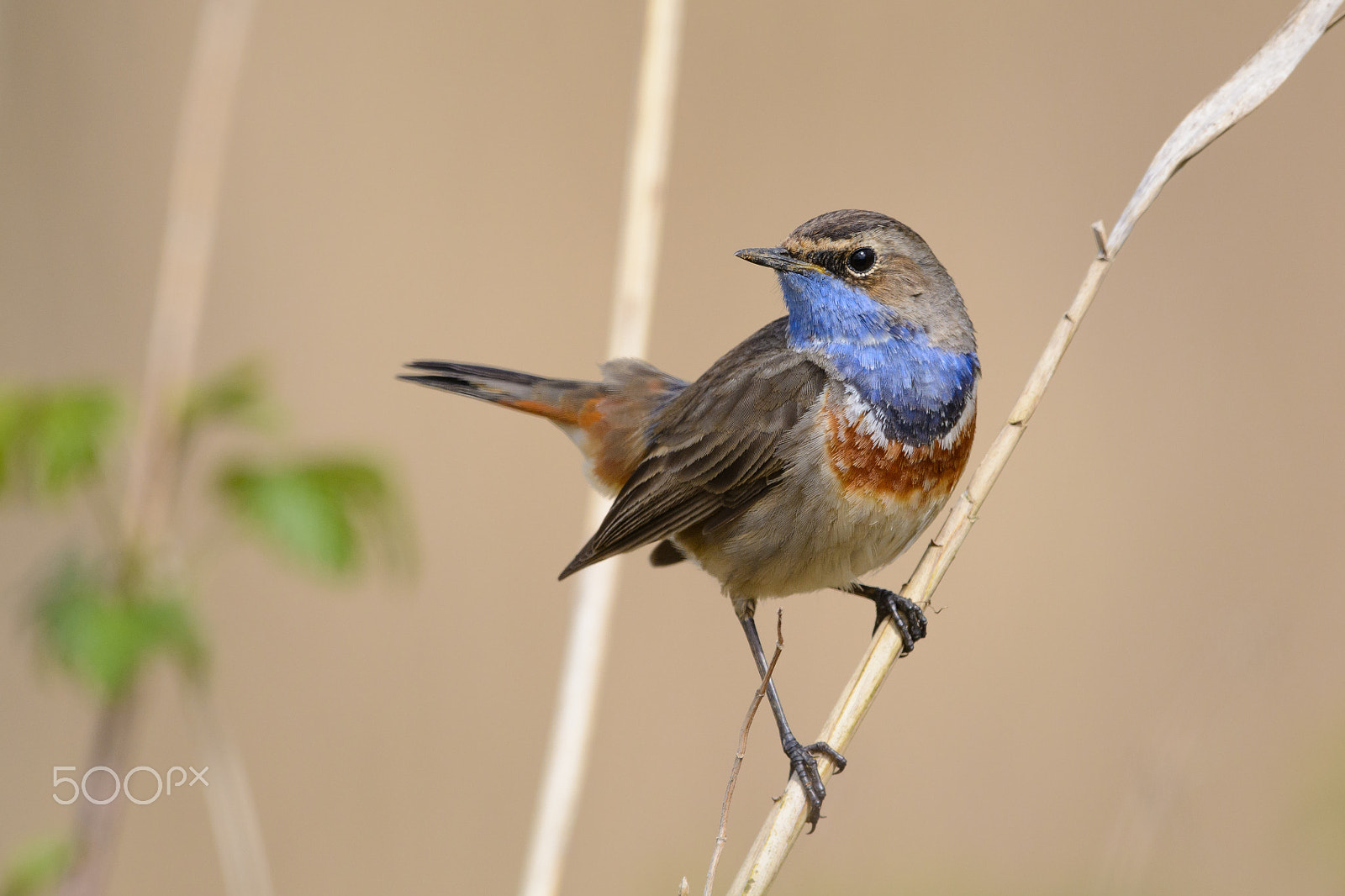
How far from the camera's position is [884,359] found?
3400 mm

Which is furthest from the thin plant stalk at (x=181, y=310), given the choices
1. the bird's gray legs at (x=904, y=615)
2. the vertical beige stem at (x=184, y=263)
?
the bird's gray legs at (x=904, y=615)

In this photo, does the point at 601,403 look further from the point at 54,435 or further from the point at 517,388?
the point at 54,435

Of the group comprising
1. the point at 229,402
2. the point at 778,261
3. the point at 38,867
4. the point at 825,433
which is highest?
the point at 778,261

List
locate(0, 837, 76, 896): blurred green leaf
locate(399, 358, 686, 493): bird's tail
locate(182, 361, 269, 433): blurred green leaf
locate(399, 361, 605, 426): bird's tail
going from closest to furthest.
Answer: locate(0, 837, 76, 896): blurred green leaf
locate(182, 361, 269, 433): blurred green leaf
locate(399, 361, 605, 426): bird's tail
locate(399, 358, 686, 493): bird's tail

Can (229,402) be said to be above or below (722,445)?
below

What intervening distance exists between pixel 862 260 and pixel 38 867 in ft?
8.65

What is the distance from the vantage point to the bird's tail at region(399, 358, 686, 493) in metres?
3.96

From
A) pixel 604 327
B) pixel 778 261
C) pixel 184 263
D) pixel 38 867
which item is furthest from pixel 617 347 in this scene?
pixel 604 327

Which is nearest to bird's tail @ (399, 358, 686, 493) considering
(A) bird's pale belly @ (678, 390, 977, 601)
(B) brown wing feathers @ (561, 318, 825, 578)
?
(B) brown wing feathers @ (561, 318, 825, 578)

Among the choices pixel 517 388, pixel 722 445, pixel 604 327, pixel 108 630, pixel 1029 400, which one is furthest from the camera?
pixel 604 327

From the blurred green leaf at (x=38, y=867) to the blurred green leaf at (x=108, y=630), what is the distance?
38 centimetres

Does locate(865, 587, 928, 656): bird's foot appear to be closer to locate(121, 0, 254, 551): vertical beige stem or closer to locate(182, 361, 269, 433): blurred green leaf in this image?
locate(182, 361, 269, 433): blurred green leaf

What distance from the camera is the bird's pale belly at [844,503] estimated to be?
10.9 ft

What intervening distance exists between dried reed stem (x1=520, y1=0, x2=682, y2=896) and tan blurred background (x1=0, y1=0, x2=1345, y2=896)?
124 inches
